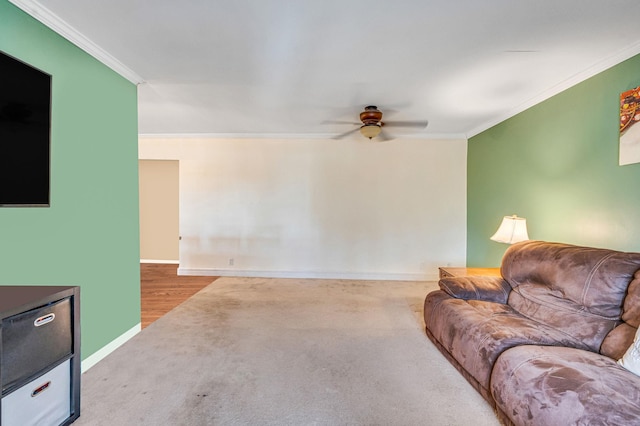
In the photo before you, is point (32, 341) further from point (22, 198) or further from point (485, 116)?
point (485, 116)

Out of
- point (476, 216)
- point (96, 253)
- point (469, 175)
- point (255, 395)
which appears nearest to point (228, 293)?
point (96, 253)

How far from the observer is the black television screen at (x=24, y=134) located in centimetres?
136

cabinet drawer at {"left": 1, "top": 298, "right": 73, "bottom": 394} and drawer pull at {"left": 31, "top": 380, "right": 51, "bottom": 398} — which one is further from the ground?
cabinet drawer at {"left": 1, "top": 298, "right": 73, "bottom": 394}

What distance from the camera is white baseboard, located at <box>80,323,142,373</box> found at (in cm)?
207

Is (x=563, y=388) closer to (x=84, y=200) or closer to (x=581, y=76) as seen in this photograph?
(x=581, y=76)

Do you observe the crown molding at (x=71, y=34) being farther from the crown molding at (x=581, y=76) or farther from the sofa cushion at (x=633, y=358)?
the crown molding at (x=581, y=76)

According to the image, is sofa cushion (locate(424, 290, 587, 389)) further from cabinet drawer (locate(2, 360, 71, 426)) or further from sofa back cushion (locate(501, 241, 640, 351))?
cabinet drawer (locate(2, 360, 71, 426))

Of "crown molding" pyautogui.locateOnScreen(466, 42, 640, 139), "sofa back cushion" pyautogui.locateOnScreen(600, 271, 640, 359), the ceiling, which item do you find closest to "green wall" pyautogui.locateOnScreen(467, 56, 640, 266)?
"crown molding" pyautogui.locateOnScreen(466, 42, 640, 139)

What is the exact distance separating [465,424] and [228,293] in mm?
3143

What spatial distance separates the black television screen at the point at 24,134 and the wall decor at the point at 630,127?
386cm

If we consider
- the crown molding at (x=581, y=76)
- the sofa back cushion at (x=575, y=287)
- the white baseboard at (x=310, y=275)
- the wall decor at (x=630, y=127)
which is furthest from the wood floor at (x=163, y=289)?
the crown molding at (x=581, y=76)

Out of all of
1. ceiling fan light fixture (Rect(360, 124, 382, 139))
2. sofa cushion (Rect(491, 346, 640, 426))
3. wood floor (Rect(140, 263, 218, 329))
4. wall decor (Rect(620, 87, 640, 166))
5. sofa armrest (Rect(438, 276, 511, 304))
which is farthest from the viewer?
wood floor (Rect(140, 263, 218, 329))

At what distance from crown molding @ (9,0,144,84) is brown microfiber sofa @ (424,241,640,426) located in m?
3.41

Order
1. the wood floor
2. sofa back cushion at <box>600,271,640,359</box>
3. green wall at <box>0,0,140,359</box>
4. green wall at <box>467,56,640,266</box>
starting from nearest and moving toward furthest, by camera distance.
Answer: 1. sofa back cushion at <box>600,271,640,359</box>
2. green wall at <box>0,0,140,359</box>
3. green wall at <box>467,56,640,266</box>
4. the wood floor
